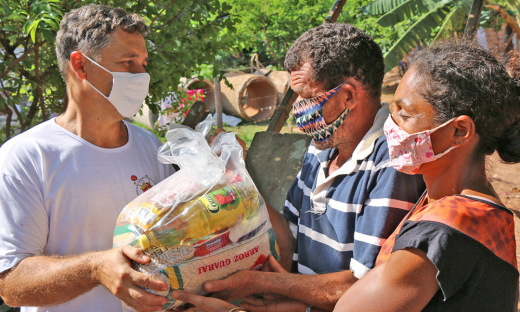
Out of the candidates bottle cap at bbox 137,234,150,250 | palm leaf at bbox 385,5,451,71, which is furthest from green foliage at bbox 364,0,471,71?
bottle cap at bbox 137,234,150,250

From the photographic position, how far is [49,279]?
5.74 feet

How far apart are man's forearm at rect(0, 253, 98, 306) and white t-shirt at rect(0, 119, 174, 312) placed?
2.2 inches

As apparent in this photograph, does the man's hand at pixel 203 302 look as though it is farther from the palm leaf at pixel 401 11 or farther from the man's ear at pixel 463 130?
the palm leaf at pixel 401 11

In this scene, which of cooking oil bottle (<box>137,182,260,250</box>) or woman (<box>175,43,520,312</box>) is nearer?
woman (<box>175,43,520,312</box>)

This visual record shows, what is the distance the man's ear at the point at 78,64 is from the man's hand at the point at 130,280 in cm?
89

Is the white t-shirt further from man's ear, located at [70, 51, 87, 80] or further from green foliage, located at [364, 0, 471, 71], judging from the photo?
green foliage, located at [364, 0, 471, 71]

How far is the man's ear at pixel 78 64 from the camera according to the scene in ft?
6.84

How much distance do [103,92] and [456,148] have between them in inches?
61.1

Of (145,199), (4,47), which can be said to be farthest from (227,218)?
(4,47)

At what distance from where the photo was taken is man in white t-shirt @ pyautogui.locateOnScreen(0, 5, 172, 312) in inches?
68.8

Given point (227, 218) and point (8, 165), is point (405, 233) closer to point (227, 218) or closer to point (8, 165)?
point (227, 218)

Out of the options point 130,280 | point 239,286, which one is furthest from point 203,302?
point 130,280

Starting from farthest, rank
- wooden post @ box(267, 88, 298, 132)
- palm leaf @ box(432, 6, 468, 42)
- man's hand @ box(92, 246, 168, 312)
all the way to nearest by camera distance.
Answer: palm leaf @ box(432, 6, 468, 42) < wooden post @ box(267, 88, 298, 132) < man's hand @ box(92, 246, 168, 312)

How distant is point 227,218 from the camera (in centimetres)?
171
